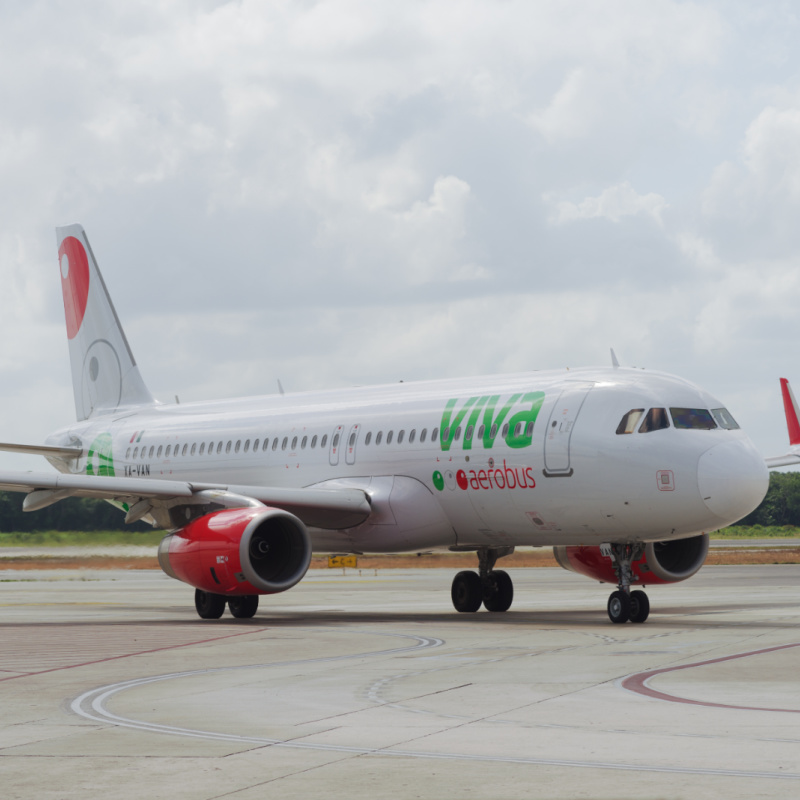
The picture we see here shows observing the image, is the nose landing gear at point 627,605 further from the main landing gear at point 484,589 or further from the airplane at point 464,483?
the main landing gear at point 484,589

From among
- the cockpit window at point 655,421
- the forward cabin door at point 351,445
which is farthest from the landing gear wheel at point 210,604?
the cockpit window at point 655,421

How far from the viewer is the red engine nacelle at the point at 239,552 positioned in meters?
21.7

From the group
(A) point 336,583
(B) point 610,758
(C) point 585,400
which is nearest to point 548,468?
(C) point 585,400

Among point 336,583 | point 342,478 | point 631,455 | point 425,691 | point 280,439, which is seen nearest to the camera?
point 425,691

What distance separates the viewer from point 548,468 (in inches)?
845

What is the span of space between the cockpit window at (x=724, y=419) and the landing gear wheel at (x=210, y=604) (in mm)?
9298

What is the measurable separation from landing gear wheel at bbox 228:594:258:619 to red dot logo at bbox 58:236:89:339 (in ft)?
48.7

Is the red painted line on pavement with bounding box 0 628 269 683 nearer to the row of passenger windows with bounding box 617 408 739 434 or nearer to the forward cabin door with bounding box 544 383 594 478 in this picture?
the forward cabin door with bounding box 544 383 594 478

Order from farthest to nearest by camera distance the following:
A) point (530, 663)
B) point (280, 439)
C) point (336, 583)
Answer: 1. point (336, 583)
2. point (280, 439)
3. point (530, 663)

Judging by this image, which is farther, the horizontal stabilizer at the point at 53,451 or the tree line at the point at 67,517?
the tree line at the point at 67,517

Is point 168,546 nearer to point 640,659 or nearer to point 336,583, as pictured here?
point 640,659

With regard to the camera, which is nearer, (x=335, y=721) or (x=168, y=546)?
(x=335, y=721)

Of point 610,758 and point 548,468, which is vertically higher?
point 548,468

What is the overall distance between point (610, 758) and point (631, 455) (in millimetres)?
12383
